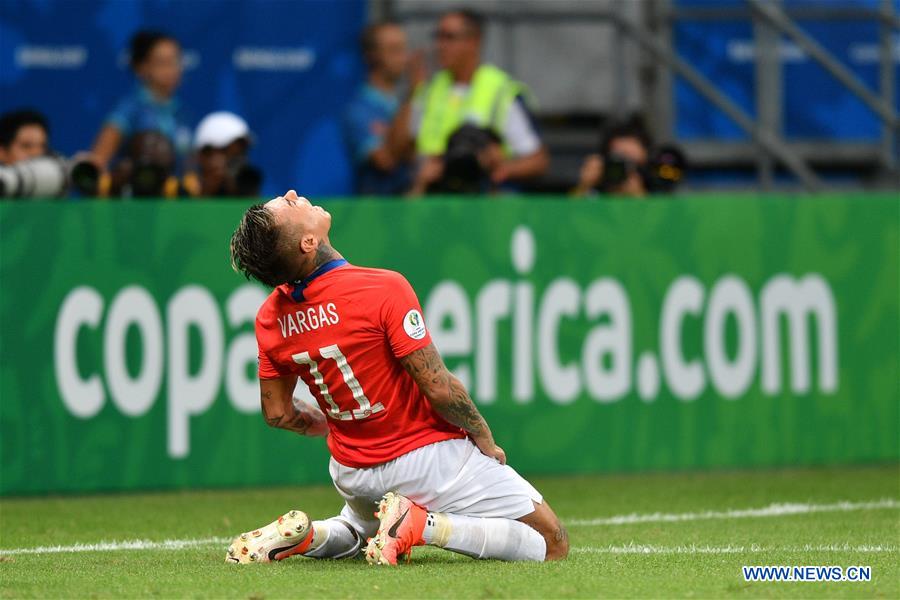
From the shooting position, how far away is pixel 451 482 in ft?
21.6

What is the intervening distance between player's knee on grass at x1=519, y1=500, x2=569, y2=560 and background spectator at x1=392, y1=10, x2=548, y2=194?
5084mm

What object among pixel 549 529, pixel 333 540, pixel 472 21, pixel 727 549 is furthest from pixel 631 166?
pixel 333 540

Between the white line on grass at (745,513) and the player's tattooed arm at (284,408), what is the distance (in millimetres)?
2035

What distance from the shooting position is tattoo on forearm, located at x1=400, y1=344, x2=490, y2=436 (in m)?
6.44

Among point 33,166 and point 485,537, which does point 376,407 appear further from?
point 33,166

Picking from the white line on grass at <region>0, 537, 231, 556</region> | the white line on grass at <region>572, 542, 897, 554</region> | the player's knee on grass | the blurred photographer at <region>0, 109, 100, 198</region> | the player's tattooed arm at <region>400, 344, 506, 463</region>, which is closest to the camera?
the player's tattooed arm at <region>400, 344, 506, 463</region>

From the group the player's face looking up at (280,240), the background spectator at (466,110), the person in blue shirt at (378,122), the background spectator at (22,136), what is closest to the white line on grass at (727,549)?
the player's face looking up at (280,240)

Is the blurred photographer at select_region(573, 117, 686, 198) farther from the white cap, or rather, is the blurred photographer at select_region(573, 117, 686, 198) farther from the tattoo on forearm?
the tattoo on forearm

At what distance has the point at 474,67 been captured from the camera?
12031 mm

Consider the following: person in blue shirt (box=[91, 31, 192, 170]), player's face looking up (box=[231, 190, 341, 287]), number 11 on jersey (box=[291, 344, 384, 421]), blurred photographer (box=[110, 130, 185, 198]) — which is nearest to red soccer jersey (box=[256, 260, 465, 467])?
number 11 on jersey (box=[291, 344, 384, 421])

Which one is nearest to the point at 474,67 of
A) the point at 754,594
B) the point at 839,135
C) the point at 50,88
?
the point at 50,88

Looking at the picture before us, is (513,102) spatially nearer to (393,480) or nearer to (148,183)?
(148,183)

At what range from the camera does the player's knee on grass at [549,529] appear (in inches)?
263

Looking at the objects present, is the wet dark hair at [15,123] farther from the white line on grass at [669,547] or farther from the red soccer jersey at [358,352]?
the red soccer jersey at [358,352]
